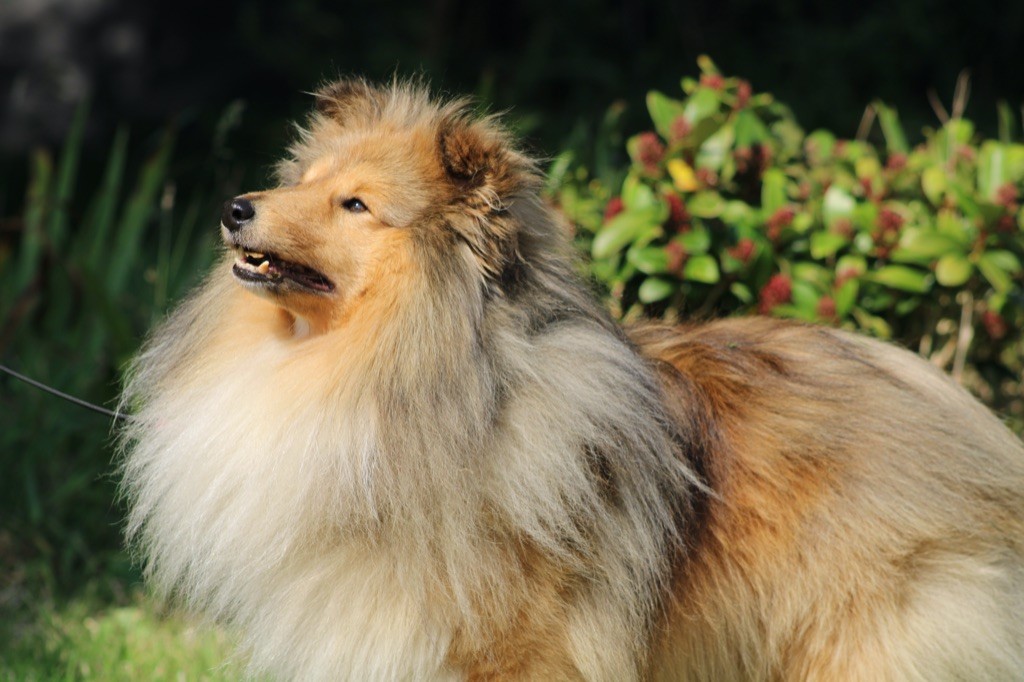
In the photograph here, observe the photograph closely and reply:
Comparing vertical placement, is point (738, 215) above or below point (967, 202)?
below

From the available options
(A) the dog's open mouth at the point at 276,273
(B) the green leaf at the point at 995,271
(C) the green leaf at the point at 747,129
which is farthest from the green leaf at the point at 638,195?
(A) the dog's open mouth at the point at 276,273

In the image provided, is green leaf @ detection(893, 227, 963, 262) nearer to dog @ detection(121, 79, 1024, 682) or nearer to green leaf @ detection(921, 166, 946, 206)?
green leaf @ detection(921, 166, 946, 206)

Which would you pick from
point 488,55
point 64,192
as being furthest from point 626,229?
point 488,55

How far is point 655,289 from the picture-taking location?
4293 millimetres

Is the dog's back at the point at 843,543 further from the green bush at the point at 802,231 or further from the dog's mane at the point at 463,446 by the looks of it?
the green bush at the point at 802,231

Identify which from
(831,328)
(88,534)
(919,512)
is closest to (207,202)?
(88,534)

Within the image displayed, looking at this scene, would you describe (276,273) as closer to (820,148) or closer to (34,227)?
(820,148)

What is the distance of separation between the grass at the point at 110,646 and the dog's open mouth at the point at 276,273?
51.6 inches

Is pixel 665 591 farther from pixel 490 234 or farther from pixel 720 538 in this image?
pixel 490 234

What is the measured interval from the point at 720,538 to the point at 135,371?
192cm

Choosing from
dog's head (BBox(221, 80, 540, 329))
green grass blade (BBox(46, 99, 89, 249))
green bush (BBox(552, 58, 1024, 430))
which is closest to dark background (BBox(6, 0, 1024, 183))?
green grass blade (BBox(46, 99, 89, 249))

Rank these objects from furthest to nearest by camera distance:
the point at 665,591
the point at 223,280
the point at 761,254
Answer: the point at 761,254 < the point at 223,280 < the point at 665,591

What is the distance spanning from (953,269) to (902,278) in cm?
18

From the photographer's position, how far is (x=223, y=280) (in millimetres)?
3422
